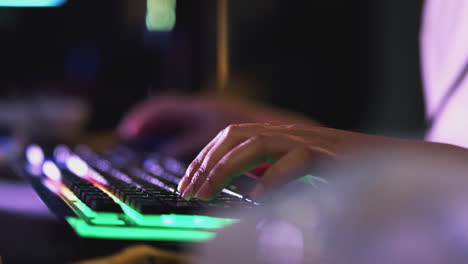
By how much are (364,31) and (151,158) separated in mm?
922

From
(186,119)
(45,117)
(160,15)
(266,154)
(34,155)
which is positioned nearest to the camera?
(266,154)

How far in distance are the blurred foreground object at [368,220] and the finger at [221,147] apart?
82 millimetres

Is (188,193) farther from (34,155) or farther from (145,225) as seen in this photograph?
(34,155)

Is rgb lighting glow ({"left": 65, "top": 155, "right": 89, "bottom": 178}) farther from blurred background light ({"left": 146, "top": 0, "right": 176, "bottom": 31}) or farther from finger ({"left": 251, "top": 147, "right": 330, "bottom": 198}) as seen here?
blurred background light ({"left": 146, "top": 0, "right": 176, "bottom": 31})

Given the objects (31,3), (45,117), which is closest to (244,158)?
(45,117)

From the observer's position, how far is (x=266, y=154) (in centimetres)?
51

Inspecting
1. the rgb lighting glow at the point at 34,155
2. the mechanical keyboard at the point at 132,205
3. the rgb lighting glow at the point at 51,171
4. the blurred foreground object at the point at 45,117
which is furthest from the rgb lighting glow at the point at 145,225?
the blurred foreground object at the point at 45,117

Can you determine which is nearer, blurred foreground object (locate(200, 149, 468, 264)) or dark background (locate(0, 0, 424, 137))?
blurred foreground object (locate(200, 149, 468, 264))

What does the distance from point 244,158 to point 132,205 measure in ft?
0.36

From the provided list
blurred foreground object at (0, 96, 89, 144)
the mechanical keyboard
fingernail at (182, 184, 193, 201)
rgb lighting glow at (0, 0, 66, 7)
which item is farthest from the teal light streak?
rgb lighting glow at (0, 0, 66, 7)

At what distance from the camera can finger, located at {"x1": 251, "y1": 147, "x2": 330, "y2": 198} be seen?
47 cm

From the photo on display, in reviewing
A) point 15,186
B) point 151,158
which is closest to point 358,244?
point 15,186

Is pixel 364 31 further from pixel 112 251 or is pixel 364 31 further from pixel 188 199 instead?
pixel 112 251

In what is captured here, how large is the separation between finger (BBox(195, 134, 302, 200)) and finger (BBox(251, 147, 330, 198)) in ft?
0.07
